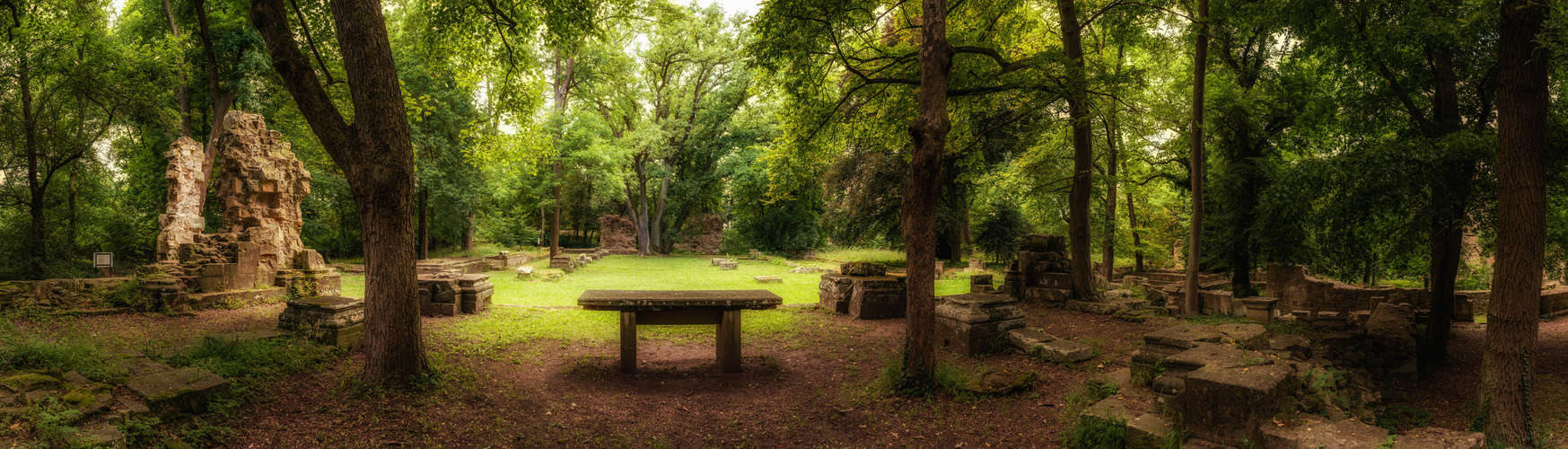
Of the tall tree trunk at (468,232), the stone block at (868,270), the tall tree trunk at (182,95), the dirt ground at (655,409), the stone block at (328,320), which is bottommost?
the dirt ground at (655,409)

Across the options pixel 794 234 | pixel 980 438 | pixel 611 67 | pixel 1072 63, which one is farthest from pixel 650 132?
pixel 980 438

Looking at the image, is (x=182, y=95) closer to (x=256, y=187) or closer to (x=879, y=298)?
(x=256, y=187)

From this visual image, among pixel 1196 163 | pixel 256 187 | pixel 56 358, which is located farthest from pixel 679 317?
pixel 256 187

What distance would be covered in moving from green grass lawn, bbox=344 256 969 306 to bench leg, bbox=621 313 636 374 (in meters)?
5.83

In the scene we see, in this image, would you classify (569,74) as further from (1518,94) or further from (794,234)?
(1518,94)

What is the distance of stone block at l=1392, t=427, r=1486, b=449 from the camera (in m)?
3.54

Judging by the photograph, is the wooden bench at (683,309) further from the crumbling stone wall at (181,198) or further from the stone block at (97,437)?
the crumbling stone wall at (181,198)

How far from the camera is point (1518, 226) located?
5352 mm

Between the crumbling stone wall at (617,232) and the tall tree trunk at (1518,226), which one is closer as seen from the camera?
the tall tree trunk at (1518,226)

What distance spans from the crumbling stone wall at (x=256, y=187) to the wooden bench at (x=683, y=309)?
9280mm

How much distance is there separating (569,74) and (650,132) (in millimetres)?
3972

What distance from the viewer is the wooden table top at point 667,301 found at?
6637 mm

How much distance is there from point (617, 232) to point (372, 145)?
2948 cm

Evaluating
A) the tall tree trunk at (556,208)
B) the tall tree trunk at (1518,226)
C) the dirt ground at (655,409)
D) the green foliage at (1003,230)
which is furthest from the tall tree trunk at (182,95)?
the green foliage at (1003,230)
